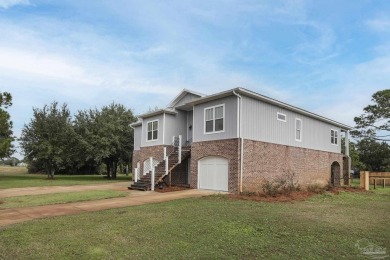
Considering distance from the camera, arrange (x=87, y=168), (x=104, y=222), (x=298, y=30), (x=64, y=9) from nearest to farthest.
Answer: (x=104, y=222), (x=64, y=9), (x=298, y=30), (x=87, y=168)

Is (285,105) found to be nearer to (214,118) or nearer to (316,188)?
(214,118)

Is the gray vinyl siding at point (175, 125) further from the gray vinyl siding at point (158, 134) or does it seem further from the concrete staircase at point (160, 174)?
the concrete staircase at point (160, 174)

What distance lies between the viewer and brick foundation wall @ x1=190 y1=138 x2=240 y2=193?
16031 mm

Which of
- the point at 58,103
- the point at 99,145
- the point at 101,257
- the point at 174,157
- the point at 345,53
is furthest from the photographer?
the point at 58,103

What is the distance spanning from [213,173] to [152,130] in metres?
7.62

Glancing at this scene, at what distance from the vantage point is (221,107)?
17.4 metres

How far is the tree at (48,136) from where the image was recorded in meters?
31.7

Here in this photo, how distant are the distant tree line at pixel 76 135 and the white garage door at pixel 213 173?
15381mm

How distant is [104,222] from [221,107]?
10.4 m

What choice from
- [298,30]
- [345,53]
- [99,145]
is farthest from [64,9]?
[99,145]

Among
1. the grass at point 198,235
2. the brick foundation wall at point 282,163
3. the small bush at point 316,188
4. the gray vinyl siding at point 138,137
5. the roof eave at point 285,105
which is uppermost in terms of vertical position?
the roof eave at point 285,105

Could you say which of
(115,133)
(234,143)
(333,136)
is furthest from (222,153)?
(115,133)

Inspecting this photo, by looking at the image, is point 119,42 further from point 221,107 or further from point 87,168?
point 87,168

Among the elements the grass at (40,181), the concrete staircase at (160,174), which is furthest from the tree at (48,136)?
the concrete staircase at (160,174)
